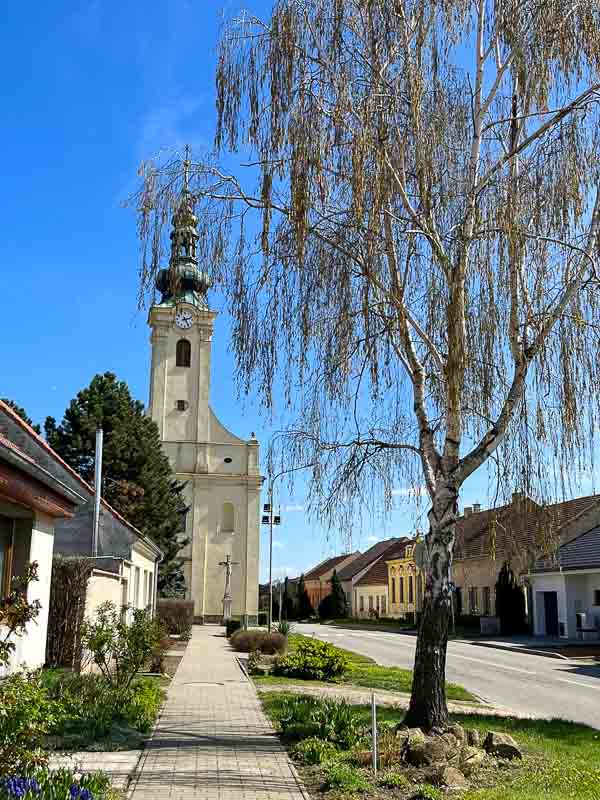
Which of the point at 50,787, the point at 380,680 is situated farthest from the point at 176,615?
the point at 50,787

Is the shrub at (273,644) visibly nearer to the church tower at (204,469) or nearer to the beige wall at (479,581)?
the beige wall at (479,581)

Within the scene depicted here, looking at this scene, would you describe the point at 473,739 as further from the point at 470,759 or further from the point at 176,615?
the point at 176,615

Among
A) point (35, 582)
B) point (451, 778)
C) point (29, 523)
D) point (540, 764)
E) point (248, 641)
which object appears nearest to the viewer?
point (451, 778)

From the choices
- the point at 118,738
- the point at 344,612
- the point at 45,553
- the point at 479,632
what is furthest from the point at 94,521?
the point at 344,612

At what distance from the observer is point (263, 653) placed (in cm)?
2616

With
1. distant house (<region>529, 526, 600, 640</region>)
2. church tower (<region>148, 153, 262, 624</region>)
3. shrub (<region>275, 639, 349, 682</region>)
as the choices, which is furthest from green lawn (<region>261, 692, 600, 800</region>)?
church tower (<region>148, 153, 262, 624</region>)

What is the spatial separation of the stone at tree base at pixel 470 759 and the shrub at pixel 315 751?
1.37 metres

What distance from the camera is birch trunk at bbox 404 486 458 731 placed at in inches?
393

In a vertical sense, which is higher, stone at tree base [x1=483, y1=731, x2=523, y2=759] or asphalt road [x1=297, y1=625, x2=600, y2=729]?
stone at tree base [x1=483, y1=731, x2=523, y2=759]

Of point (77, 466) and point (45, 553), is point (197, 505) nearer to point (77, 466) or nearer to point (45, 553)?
point (77, 466)

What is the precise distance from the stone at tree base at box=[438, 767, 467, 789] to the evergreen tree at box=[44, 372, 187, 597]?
2810cm

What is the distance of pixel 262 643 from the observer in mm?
26516

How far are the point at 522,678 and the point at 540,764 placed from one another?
43.3 ft

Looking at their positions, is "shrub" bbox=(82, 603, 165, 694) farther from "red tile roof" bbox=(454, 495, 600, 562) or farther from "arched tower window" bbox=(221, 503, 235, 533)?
"arched tower window" bbox=(221, 503, 235, 533)
